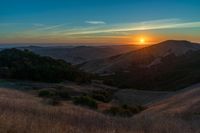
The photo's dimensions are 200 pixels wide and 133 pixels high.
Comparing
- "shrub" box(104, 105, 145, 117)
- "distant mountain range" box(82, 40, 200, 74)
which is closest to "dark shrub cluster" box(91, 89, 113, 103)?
"shrub" box(104, 105, 145, 117)

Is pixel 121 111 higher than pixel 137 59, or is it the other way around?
pixel 121 111

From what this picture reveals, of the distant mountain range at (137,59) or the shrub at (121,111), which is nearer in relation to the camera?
the shrub at (121,111)

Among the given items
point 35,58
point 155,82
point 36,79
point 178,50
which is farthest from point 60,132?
point 178,50

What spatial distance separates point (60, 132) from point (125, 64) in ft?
376

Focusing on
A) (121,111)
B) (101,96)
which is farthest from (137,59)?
(121,111)

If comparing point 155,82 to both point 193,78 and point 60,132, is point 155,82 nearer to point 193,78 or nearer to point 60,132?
point 193,78

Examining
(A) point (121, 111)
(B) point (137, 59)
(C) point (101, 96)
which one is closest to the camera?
(A) point (121, 111)

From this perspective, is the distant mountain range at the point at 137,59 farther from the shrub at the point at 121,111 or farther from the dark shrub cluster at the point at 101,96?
the shrub at the point at 121,111

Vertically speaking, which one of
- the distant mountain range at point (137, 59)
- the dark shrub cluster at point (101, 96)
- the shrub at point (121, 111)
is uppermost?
the shrub at point (121, 111)

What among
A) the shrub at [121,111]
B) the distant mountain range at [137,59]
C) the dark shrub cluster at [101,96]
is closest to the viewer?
the shrub at [121,111]

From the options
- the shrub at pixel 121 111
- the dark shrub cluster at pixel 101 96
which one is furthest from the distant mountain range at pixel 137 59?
the shrub at pixel 121 111

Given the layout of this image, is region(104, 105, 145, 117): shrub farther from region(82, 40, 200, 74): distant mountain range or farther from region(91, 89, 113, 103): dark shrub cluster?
region(82, 40, 200, 74): distant mountain range

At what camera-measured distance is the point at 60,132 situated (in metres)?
6.46

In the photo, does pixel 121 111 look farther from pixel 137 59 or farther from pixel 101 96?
pixel 137 59
